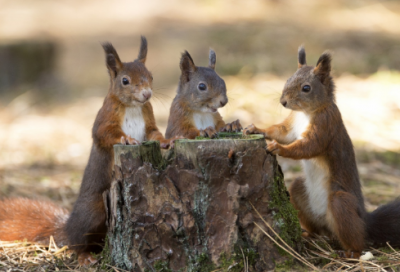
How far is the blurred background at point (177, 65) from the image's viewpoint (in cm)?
500

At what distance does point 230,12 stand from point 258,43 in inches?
110

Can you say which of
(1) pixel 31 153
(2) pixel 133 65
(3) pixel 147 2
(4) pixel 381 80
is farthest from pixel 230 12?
(2) pixel 133 65

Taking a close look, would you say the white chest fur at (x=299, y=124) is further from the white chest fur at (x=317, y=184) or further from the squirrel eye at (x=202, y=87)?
the squirrel eye at (x=202, y=87)

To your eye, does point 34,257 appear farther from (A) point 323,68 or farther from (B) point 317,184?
(A) point 323,68

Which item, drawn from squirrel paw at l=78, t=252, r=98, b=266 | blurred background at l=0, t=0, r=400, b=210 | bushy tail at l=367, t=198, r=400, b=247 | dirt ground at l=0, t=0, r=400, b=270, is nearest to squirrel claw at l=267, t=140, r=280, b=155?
blurred background at l=0, t=0, r=400, b=210

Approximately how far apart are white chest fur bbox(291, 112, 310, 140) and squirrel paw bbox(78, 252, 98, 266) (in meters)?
1.46

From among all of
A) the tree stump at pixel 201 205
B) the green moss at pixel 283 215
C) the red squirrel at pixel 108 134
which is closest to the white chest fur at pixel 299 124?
the green moss at pixel 283 215

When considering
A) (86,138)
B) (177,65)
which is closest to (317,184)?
(86,138)

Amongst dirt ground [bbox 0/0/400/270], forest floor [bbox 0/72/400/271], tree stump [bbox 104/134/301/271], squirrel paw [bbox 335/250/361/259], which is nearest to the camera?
tree stump [bbox 104/134/301/271]

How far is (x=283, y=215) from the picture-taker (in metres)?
2.38

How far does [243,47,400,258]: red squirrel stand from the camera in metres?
2.73

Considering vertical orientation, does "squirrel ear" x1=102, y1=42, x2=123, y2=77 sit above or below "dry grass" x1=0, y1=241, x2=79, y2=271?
above

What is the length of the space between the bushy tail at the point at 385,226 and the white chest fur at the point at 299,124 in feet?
2.19

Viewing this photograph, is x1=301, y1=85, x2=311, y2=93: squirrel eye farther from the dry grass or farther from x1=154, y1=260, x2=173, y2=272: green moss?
the dry grass
